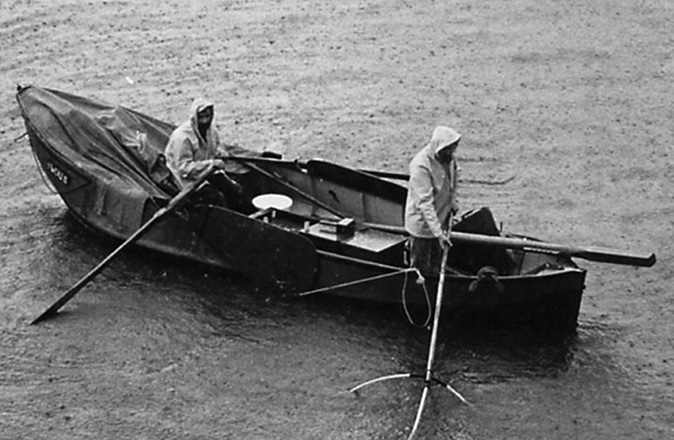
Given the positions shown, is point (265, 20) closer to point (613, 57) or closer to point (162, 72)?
point (162, 72)

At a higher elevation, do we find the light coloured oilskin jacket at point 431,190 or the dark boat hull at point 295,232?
the light coloured oilskin jacket at point 431,190

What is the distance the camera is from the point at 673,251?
16.4 metres

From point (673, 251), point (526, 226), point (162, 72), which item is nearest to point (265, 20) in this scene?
point (162, 72)

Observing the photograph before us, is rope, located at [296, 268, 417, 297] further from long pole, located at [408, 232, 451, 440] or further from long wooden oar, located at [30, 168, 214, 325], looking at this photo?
long wooden oar, located at [30, 168, 214, 325]

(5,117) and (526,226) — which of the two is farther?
(5,117)

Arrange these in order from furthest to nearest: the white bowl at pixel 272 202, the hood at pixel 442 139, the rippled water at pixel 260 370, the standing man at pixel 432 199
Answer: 1. the white bowl at pixel 272 202
2. the standing man at pixel 432 199
3. the hood at pixel 442 139
4. the rippled water at pixel 260 370

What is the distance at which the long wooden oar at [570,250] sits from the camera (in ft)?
41.5

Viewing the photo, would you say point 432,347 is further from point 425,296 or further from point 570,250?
point 570,250

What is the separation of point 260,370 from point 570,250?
369 cm

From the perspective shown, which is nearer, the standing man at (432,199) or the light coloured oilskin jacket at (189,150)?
the standing man at (432,199)

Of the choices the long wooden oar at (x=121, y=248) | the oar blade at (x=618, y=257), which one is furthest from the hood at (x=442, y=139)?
the long wooden oar at (x=121, y=248)

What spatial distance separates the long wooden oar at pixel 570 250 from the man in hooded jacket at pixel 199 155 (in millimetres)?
3174

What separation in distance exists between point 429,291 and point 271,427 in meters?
2.49

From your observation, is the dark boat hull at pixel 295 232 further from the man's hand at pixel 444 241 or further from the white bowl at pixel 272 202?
the man's hand at pixel 444 241
